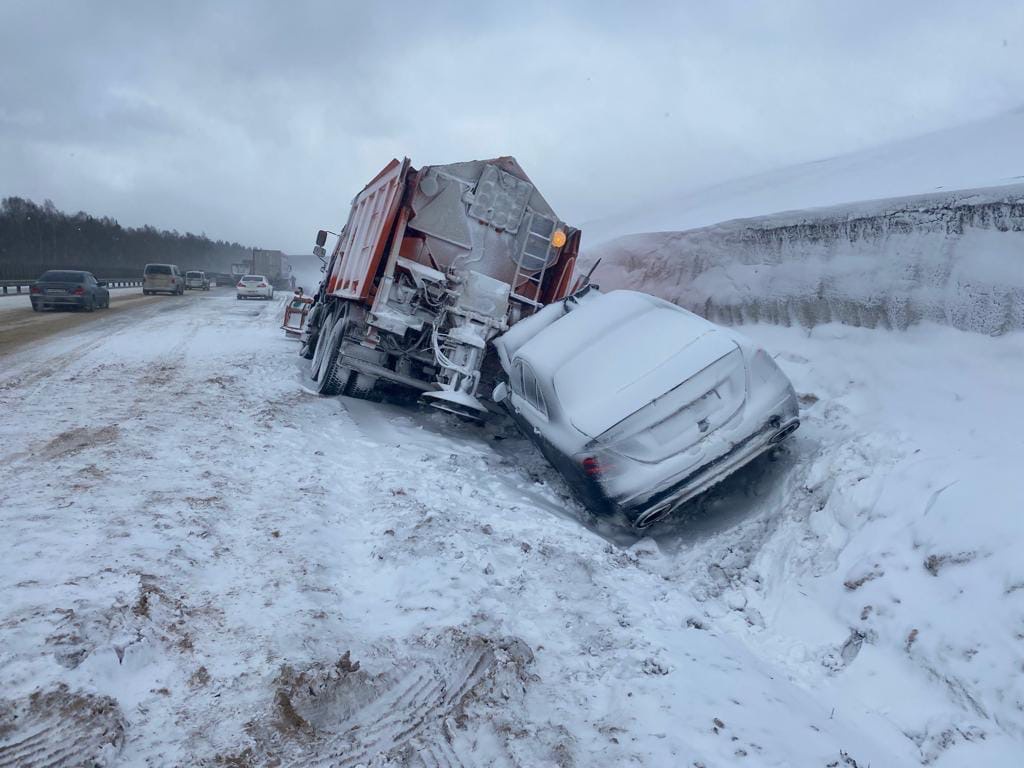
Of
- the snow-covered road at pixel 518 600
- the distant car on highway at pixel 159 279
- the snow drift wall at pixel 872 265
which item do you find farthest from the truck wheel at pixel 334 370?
the distant car on highway at pixel 159 279

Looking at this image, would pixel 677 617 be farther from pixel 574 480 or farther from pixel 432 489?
pixel 432 489

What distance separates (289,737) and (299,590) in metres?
1.28

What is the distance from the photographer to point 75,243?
3061 inches

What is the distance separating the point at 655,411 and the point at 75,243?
8987 cm

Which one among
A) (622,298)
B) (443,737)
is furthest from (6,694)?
(622,298)

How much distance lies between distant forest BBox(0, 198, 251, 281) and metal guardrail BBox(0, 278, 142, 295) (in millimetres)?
1388

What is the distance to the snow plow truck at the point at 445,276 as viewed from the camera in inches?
333

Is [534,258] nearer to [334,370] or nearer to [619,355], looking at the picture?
[334,370]

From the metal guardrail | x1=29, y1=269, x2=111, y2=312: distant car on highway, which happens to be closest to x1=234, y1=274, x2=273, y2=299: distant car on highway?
the metal guardrail

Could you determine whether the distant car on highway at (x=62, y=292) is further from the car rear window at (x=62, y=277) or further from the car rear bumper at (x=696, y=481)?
the car rear bumper at (x=696, y=481)

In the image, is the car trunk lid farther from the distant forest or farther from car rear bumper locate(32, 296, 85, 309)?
the distant forest

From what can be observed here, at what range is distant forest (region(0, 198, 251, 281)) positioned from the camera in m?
62.2

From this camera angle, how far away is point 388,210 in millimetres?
8578

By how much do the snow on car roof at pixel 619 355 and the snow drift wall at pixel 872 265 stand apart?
2.60 meters
